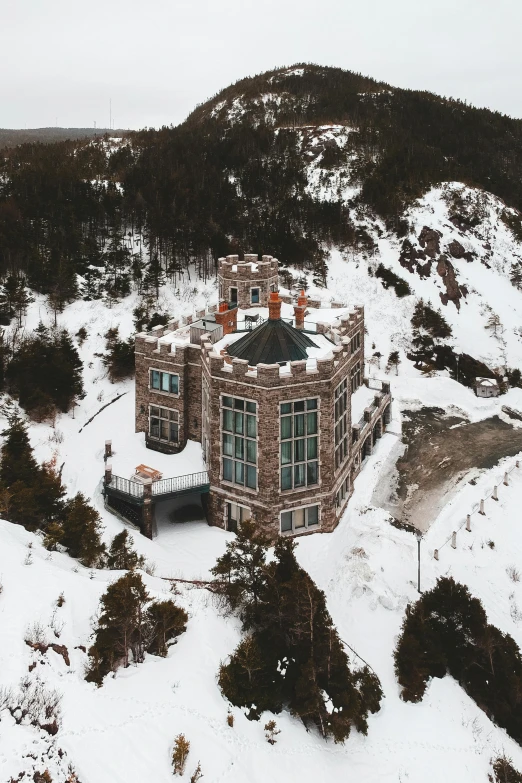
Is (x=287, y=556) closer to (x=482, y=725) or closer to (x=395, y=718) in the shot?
(x=395, y=718)

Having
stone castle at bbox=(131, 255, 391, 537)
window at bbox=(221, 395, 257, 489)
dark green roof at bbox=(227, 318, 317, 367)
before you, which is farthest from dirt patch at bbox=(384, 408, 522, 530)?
dark green roof at bbox=(227, 318, 317, 367)

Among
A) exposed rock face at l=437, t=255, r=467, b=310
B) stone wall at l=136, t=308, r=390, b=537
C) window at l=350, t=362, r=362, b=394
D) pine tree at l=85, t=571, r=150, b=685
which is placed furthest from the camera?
exposed rock face at l=437, t=255, r=467, b=310

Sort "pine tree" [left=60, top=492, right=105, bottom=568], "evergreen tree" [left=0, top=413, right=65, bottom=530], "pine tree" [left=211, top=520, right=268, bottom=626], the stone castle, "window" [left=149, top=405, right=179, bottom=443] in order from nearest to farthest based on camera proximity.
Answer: "pine tree" [left=211, top=520, right=268, bottom=626]
"pine tree" [left=60, top=492, right=105, bottom=568]
"evergreen tree" [left=0, top=413, right=65, bottom=530]
the stone castle
"window" [left=149, top=405, right=179, bottom=443]

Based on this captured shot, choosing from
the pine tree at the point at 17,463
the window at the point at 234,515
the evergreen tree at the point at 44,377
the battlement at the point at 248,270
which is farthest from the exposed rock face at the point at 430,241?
the pine tree at the point at 17,463

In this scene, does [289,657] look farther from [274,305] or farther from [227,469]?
[274,305]

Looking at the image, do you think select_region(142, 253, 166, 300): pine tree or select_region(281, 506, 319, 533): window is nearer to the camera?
select_region(281, 506, 319, 533): window

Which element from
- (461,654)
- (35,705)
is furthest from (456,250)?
(35,705)

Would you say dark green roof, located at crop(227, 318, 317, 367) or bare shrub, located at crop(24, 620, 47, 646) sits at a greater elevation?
dark green roof, located at crop(227, 318, 317, 367)

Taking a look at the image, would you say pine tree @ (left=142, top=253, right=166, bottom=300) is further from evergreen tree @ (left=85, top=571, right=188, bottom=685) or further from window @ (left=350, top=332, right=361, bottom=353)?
evergreen tree @ (left=85, top=571, right=188, bottom=685)
